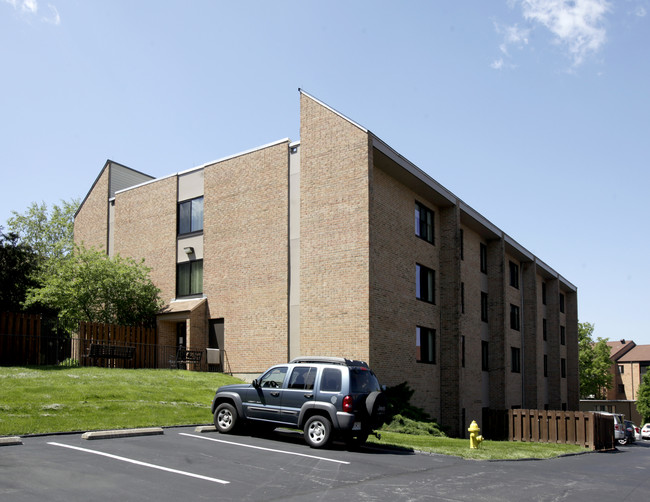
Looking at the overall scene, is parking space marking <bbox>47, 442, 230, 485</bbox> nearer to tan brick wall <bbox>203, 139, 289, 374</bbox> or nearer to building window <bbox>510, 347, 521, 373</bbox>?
tan brick wall <bbox>203, 139, 289, 374</bbox>

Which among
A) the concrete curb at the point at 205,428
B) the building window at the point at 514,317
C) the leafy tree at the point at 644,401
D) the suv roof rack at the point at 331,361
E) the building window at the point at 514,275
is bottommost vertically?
the leafy tree at the point at 644,401

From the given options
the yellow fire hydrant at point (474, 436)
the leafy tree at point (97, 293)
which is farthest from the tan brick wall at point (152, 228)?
the yellow fire hydrant at point (474, 436)

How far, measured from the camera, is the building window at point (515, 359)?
122 feet

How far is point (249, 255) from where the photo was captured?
26000 mm

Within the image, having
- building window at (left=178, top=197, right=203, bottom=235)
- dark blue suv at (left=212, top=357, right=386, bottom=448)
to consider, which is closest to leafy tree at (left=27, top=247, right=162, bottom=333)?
building window at (left=178, top=197, right=203, bottom=235)

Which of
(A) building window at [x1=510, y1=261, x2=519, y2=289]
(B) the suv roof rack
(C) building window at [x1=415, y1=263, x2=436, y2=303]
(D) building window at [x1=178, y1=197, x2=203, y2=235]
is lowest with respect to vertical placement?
(B) the suv roof rack

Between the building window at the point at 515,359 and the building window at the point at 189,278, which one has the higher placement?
the building window at the point at 189,278

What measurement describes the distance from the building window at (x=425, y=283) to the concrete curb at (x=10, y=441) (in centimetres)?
1695

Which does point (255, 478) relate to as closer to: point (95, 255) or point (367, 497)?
point (367, 497)

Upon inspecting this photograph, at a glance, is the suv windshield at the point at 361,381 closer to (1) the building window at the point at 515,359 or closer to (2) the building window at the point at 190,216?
(2) the building window at the point at 190,216

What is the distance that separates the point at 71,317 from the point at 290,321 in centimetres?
1062

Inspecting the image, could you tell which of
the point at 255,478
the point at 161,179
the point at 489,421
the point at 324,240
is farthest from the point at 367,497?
the point at 161,179

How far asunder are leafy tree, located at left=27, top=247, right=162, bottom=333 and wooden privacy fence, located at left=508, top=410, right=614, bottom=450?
1673cm

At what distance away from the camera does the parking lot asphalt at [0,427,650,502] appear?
29.8 ft
